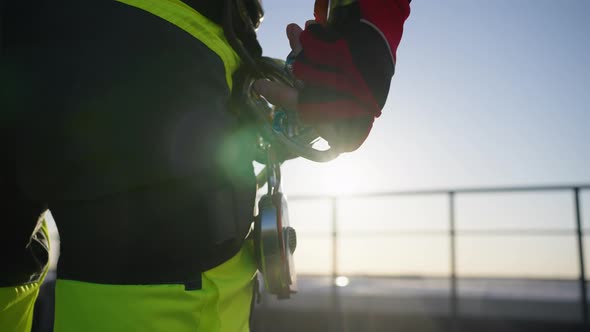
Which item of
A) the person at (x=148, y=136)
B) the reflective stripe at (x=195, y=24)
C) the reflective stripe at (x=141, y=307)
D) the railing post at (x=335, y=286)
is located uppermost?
the reflective stripe at (x=195, y=24)

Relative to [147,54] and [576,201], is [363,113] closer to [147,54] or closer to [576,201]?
[147,54]

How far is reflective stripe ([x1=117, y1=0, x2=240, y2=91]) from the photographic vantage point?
74cm

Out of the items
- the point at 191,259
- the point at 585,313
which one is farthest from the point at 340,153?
the point at 585,313

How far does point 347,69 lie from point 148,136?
0.90 feet

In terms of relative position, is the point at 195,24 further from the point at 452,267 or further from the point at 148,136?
the point at 452,267

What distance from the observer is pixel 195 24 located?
2.48ft

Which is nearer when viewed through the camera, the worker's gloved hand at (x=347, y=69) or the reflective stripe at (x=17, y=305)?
the worker's gloved hand at (x=347, y=69)

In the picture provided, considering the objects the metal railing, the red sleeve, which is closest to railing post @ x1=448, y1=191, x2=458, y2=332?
the metal railing

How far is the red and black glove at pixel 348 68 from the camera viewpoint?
2.35 feet

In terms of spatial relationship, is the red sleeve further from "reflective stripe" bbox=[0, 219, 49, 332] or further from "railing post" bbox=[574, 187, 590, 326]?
"railing post" bbox=[574, 187, 590, 326]

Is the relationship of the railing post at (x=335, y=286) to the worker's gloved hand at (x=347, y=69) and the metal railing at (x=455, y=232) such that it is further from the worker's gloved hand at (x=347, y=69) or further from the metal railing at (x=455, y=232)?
the worker's gloved hand at (x=347, y=69)

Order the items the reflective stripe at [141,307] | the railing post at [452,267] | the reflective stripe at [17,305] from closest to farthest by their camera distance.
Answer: the reflective stripe at [141,307], the reflective stripe at [17,305], the railing post at [452,267]

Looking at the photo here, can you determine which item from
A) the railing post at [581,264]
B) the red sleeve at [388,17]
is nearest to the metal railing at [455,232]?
the railing post at [581,264]

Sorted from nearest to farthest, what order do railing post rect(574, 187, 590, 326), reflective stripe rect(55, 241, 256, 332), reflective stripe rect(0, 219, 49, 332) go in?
1. reflective stripe rect(55, 241, 256, 332)
2. reflective stripe rect(0, 219, 49, 332)
3. railing post rect(574, 187, 590, 326)
